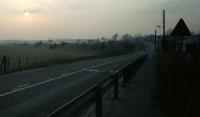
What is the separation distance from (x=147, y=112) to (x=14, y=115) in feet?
11.8

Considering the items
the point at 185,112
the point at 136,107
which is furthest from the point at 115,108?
the point at 185,112

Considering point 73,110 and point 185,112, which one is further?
point 185,112

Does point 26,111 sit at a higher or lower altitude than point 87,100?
lower

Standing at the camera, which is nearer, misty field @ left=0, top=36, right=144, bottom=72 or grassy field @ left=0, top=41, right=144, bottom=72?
misty field @ left=0, top=36, right=144, bottom=72

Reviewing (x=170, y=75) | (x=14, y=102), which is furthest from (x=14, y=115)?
(x=170, y=75)

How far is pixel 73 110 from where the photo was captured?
652 centimetres

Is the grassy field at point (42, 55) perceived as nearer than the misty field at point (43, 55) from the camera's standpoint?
No

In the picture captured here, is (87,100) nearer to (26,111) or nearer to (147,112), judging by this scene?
(147,112)

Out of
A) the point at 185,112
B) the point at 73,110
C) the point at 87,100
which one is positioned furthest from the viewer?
the point at 185,112

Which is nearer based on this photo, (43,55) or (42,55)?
(43,55)

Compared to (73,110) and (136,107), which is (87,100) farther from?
(136,107)

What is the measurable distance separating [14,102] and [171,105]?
5447 mm

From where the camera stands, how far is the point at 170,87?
12469 millimetres

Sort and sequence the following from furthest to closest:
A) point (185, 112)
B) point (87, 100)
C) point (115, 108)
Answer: point (115, 108)
point (185, 112)
point (87, 100)
